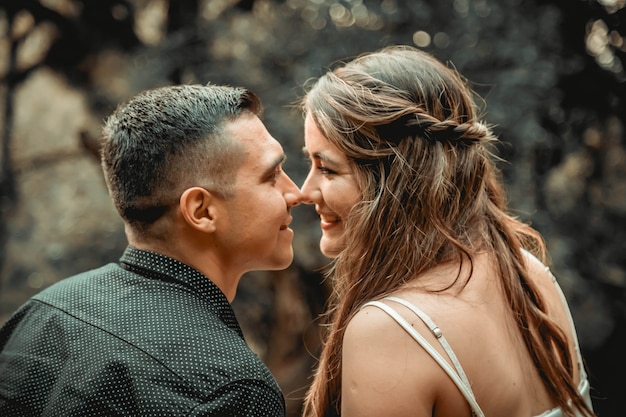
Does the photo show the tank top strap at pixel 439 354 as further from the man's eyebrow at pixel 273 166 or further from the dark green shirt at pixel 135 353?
the man's eyebrow at pixel 273 166

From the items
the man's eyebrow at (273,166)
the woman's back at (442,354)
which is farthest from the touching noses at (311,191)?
the woman's back at (442,354)

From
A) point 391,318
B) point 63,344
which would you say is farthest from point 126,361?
point 391,318

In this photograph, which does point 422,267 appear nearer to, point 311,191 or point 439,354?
point 439,354

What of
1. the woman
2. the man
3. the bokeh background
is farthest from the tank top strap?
the bokeh background

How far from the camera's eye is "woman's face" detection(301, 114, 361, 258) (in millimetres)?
2516

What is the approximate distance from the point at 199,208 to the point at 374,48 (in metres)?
2.56

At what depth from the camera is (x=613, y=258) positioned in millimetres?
4750

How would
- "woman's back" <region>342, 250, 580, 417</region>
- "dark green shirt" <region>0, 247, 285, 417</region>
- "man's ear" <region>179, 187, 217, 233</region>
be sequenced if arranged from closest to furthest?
"dark green shirt" <region>0, 247, 285, 417</region>
"woman's back" <region>342, 250, 580, 417</region>
"man's ear" <region>179, 187, 217, 233</region>

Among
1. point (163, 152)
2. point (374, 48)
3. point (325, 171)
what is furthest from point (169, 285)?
point (374, 48)

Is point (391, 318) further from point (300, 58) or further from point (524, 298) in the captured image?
point (300, 58)

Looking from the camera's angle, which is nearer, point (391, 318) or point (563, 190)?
point (391, 318)

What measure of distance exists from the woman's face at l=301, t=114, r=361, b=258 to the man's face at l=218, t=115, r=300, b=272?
0.38 ft

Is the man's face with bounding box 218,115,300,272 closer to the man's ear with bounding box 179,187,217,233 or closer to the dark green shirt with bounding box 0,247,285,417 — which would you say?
the man's ear with bounding box 179,187,217,233

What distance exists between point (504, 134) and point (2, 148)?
398 cm
